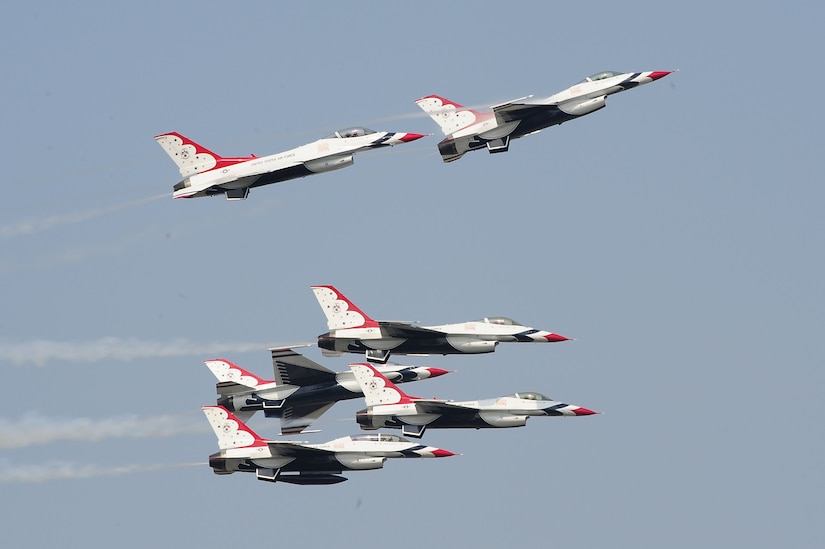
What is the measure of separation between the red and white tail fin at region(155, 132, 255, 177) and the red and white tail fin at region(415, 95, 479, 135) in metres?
11.8

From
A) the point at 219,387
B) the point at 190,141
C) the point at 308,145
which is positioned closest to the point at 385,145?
the point at 308,145

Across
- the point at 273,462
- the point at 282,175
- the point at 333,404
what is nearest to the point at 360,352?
the point at 333,404

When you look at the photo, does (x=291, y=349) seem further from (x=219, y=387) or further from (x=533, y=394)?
(x=533, y=394)

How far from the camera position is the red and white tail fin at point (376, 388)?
9431cm

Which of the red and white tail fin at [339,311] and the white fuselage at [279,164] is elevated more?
the white fuselage at [279,164]

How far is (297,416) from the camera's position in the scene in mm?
99562

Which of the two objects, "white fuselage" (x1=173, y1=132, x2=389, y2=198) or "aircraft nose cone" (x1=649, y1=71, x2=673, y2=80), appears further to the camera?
"aircraft nose cone" (x1=649, y1=71, x2=673, y2=80)

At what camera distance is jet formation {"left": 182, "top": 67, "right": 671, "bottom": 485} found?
92375 mm

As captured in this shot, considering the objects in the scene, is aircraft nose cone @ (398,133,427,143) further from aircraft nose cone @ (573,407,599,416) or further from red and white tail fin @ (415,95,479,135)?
aircraft nose cone @ (573,407,599,416)

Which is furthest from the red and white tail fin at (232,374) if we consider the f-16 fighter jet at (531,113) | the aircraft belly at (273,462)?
the f-16 fighter jet at (531,113)

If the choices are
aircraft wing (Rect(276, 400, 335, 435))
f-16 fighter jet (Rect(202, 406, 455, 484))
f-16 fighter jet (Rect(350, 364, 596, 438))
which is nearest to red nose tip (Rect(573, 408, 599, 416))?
f-16 fighter jet (Rect(350, 364, 596, 438))

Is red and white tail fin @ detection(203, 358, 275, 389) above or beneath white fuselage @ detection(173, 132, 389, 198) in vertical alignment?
beneath

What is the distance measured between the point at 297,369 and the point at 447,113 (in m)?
16.6

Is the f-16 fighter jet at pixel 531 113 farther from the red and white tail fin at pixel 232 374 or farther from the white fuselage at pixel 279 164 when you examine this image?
the red and white tail fin at pixel 232 374
